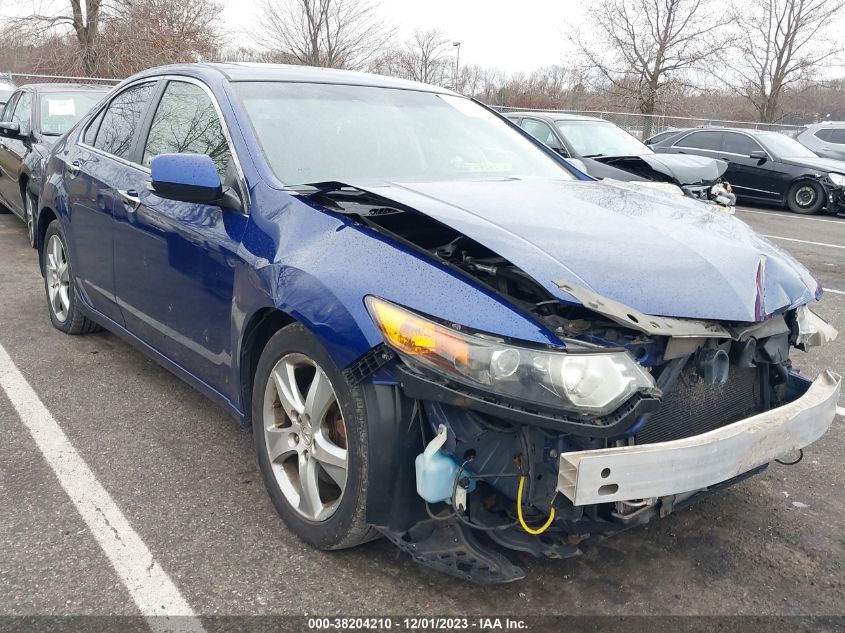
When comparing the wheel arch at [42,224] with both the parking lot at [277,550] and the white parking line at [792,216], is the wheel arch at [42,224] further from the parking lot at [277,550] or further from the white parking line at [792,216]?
the white parking line at [792,216]

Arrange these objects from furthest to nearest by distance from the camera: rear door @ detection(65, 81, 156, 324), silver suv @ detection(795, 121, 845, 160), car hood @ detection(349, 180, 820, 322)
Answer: silver suv @ detection(795, 121, 845, 160), rear door @ detection(65, 81, 156, 324), car hood @ detection(349, 180, 820, 322)

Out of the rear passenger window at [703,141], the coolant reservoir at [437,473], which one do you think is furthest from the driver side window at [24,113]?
the rear passenger window at [703,141]

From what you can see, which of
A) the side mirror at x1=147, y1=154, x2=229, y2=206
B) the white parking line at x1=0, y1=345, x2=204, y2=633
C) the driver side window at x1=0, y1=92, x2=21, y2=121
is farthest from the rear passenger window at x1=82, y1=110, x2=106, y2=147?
the driver side window at x1=0, y1=92, x2=21, y2=121

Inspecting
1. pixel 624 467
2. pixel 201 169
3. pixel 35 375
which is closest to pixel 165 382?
pixel 35 375

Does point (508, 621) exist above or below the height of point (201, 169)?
below

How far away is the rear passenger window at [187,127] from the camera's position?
3.13 m

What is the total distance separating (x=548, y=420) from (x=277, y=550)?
1.17 m

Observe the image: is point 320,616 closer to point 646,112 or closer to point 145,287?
point 145,287

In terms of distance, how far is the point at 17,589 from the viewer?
234 cm

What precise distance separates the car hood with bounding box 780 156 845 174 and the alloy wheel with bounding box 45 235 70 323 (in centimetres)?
1258

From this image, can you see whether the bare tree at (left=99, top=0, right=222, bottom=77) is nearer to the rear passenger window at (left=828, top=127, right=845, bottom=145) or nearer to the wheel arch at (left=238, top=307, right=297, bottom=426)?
the rear passenger window at (left=828, top=127, right=845, bottom=145)

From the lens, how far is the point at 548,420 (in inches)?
77.4

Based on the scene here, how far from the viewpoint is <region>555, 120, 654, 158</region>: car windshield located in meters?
10.1

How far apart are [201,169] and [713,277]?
1849 millimetres
